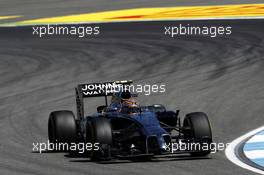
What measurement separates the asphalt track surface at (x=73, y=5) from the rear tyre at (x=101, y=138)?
929 inches

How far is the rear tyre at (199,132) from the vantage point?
14.3m

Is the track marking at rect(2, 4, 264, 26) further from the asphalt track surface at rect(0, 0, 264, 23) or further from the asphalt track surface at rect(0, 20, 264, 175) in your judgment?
the asphalt track surface at rect(0, 20, 264, 175)

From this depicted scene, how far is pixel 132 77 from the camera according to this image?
947 inches

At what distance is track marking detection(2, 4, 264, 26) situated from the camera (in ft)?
114

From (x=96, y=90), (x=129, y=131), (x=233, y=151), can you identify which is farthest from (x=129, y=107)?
(x=233, y=151)

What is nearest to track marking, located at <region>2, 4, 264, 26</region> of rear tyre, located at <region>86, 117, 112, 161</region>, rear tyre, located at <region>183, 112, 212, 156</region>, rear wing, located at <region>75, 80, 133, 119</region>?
rear wing, located at <region>75, 80, 133, 119</region>

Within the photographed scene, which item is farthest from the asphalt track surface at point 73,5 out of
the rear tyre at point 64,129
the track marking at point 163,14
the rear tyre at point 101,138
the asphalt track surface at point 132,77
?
the rear tyre at point 101,138

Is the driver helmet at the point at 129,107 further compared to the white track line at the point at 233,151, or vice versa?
the driver helmet at the point at 129,107

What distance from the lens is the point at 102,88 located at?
1638 centimetres

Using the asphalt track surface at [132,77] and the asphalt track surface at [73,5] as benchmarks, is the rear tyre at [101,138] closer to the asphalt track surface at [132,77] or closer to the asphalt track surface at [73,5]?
the asphalt track surface at [132,77]

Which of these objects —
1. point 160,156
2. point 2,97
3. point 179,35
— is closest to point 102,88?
point 160,156

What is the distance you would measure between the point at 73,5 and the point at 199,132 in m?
27.6

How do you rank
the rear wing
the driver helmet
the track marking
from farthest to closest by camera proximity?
the track marking < the rear wing < the driver helmet

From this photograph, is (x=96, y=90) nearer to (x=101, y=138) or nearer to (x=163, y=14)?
(x=101, y=138)
